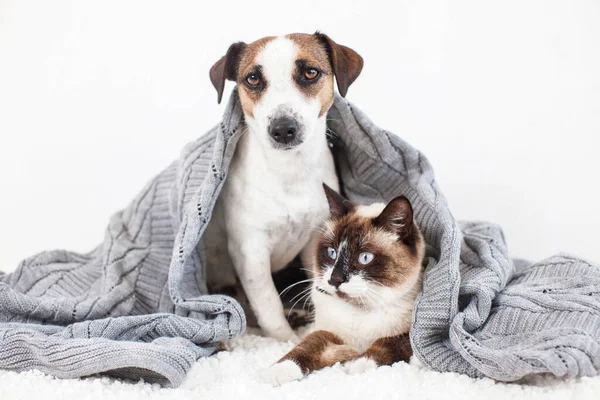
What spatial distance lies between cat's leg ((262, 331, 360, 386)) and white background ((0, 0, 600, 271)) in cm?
118

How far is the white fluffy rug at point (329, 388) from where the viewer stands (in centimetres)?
160

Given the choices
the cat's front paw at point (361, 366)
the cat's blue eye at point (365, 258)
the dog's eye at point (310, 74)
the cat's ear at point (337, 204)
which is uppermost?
the dog's eye at point (310, 74)

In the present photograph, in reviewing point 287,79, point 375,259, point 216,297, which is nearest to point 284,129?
point 287,79

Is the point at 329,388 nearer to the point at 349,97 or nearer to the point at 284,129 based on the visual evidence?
the point at 284,129

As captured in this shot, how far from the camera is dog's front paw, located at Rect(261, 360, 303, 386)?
1.71m

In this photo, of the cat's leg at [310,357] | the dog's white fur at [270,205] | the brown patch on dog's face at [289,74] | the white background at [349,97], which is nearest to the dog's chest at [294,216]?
the dog's white fur at [270,205]

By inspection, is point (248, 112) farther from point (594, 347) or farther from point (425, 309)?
point (594, 347)

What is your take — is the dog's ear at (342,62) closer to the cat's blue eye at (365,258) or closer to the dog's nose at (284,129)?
the dog's nose at (284,129)

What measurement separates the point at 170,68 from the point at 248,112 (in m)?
0.98

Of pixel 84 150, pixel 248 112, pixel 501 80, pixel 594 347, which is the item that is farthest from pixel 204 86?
pixel 594 347

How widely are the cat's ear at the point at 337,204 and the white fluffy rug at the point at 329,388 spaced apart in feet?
1.48

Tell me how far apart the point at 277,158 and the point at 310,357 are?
0.62 metres

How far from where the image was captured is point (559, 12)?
2.65 metres

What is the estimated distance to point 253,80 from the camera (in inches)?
79.3
